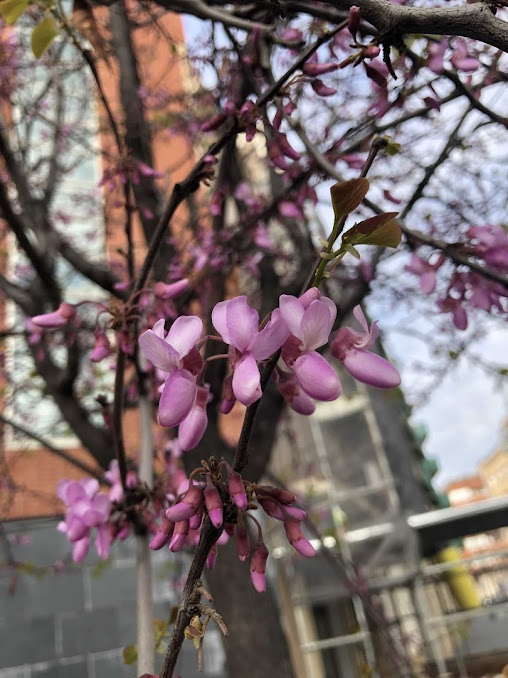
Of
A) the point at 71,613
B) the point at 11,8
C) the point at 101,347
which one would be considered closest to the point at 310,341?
the point at 101,347

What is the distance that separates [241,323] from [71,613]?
4.58 meters

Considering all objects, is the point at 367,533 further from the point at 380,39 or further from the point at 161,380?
the point at 380,39

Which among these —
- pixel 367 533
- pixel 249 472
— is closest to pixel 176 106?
pixel 249 472

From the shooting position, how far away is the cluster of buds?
2.54 feet

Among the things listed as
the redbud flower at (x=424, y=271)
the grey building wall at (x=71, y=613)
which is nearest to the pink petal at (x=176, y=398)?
the redbud flower at (x=424, y=271)

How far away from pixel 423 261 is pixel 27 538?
171 inches

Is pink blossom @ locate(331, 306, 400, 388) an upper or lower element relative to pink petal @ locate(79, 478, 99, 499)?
lower

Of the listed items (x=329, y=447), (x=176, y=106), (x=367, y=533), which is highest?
(x=176, y=106)

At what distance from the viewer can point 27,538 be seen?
4.87m

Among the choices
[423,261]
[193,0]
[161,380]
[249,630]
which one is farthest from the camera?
[249,630]

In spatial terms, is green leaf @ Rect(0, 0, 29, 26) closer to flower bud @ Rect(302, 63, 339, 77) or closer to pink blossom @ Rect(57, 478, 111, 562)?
flower bud @ Rect(302, 63, 339, 77)

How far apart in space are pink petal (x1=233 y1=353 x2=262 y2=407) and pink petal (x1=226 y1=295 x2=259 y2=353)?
3 cm

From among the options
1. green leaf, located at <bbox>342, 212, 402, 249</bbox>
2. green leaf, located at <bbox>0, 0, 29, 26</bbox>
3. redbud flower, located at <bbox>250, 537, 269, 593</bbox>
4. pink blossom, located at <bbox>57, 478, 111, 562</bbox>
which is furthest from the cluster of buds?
green leaf, located at <bbox>0, 0, 29, 26</bbox>

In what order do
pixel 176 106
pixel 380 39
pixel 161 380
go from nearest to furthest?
pixel 380 39 < pixel 161 380 < pixel 176 106
